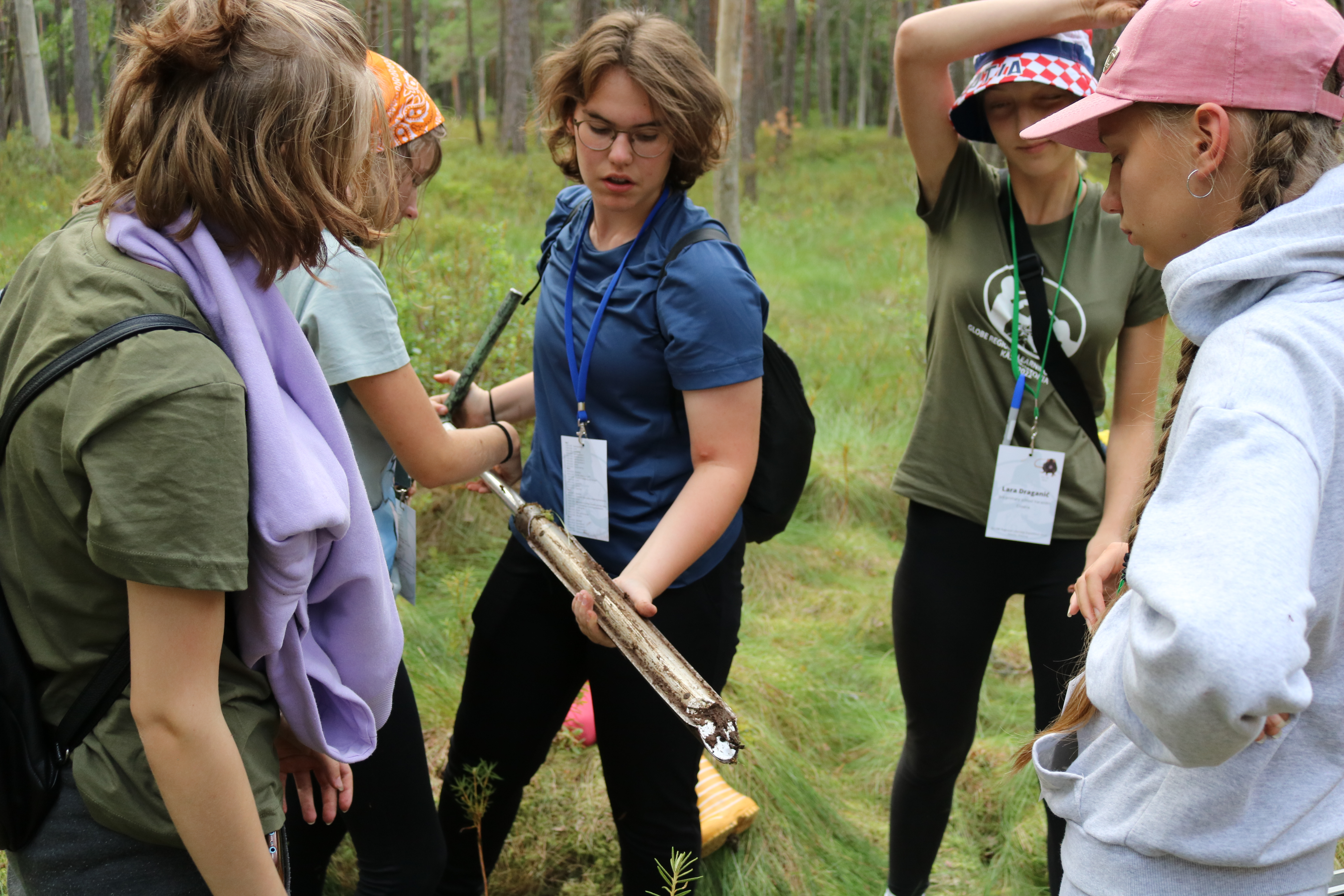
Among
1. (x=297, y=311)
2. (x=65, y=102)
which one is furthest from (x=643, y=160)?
(x=65, y=102)

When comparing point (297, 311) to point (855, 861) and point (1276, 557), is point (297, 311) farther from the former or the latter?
A: point (855, 861)

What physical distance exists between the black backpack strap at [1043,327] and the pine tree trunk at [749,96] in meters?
Result: 13.4

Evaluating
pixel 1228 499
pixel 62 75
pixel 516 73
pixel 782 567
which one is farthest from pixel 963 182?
pixel 516 73

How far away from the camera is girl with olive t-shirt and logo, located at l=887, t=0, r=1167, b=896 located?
7.57 ft

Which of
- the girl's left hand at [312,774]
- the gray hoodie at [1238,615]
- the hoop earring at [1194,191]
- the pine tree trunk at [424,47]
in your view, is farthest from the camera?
the pine tree trunk at [424,47]

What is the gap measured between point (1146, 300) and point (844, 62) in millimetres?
38504

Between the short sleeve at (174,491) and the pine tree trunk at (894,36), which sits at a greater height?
the short sleeve at (174,491)

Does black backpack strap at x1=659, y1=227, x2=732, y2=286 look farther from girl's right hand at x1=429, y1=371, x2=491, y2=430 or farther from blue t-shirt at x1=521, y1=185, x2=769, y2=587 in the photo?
girl's right hand at x1=429, y1=371, x2=491, y2=430

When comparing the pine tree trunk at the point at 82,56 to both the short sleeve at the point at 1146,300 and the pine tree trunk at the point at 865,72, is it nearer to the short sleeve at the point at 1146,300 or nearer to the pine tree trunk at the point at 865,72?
the short sleeve at the point at 1146,300

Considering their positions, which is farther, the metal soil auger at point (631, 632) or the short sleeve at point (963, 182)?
the short sleeve at point (963, 182)

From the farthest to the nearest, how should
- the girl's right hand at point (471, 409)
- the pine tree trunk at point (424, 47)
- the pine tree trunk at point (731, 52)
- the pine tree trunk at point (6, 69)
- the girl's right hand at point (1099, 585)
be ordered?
the pine tree trunk at point (424, 47)
the pine tree trunk at point (6, 69)
the pine tree trunk at point (731, 52)
the girl's right hand at point (471, 409)
the girl's right hand at point (1099, 585)

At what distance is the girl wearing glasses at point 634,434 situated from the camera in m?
2.00

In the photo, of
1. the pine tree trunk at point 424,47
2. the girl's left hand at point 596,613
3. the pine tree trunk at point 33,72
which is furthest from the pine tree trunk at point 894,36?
the girl's left hand at point 596,613

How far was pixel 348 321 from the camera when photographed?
70.3 inches
